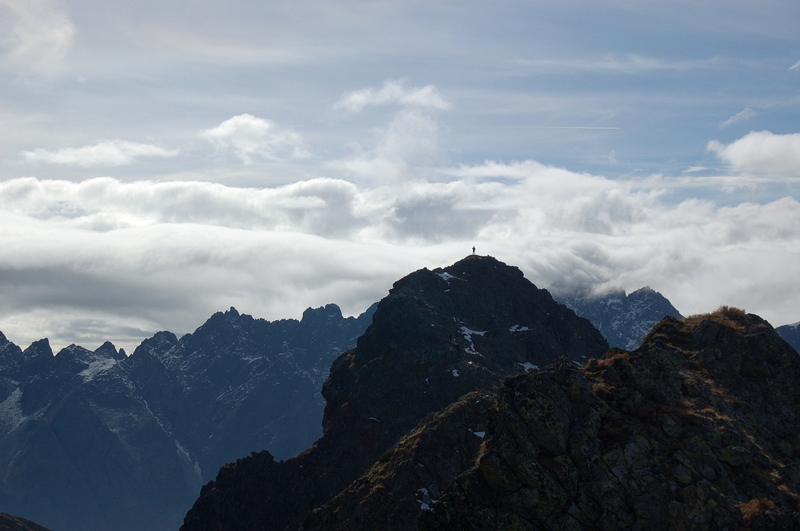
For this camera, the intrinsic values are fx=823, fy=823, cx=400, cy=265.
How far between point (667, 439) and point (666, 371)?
29.1 ft

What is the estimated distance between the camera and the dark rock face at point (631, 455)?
64.9m

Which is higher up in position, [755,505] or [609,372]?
[609,372]

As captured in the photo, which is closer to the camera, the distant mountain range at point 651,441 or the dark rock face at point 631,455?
the dark rock face at point 631,455

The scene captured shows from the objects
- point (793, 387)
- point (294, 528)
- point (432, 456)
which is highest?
point (793, 387)

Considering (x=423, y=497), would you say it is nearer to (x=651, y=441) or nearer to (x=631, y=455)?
(x=651, y=441)

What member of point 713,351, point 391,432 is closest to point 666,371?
point 713,351

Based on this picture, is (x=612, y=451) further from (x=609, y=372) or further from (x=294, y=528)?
(x=294, y=528)

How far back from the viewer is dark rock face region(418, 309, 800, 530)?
64.9 m

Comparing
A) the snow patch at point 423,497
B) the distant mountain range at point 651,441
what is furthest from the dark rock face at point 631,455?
the snow patch at point 423,497

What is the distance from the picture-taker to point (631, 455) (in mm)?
67438

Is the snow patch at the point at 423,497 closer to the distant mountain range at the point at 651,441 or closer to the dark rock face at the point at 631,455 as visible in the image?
the distant mountain range at the point at 651,441

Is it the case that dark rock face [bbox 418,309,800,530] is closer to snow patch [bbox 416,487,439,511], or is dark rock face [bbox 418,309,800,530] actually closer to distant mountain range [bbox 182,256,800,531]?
distant mountain range [bbox 182,256,800,531]

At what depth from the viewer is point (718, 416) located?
72.4 m

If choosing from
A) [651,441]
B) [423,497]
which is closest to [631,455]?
[651,441]
